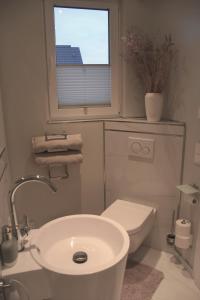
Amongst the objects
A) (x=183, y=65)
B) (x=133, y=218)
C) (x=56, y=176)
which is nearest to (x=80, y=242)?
Result: (x=133, y=218)

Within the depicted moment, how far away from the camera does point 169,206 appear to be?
208cm

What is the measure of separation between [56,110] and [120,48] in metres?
0.73

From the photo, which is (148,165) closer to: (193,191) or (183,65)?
(193,191)

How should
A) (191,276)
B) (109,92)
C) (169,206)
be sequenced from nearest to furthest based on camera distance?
(191,276), (169,206), (109,92)

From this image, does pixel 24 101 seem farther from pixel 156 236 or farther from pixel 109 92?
pixel 156 236

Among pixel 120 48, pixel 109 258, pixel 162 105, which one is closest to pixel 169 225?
pixel 162 105

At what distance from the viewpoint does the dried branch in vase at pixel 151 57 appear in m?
1.88

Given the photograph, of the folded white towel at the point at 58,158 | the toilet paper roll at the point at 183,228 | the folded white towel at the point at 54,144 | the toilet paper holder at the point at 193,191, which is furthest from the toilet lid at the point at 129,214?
the folded white towel at the point at 54,144

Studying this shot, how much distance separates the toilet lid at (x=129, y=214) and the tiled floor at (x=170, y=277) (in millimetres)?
409

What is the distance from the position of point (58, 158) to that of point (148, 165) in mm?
724

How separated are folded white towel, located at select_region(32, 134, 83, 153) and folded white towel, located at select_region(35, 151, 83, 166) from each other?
1.7 inches

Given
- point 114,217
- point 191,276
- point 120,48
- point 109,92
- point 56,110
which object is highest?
point 120,48

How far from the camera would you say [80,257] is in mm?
1089

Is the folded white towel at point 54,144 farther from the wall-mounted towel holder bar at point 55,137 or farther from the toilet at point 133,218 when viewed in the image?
the toilet at point 133,218
